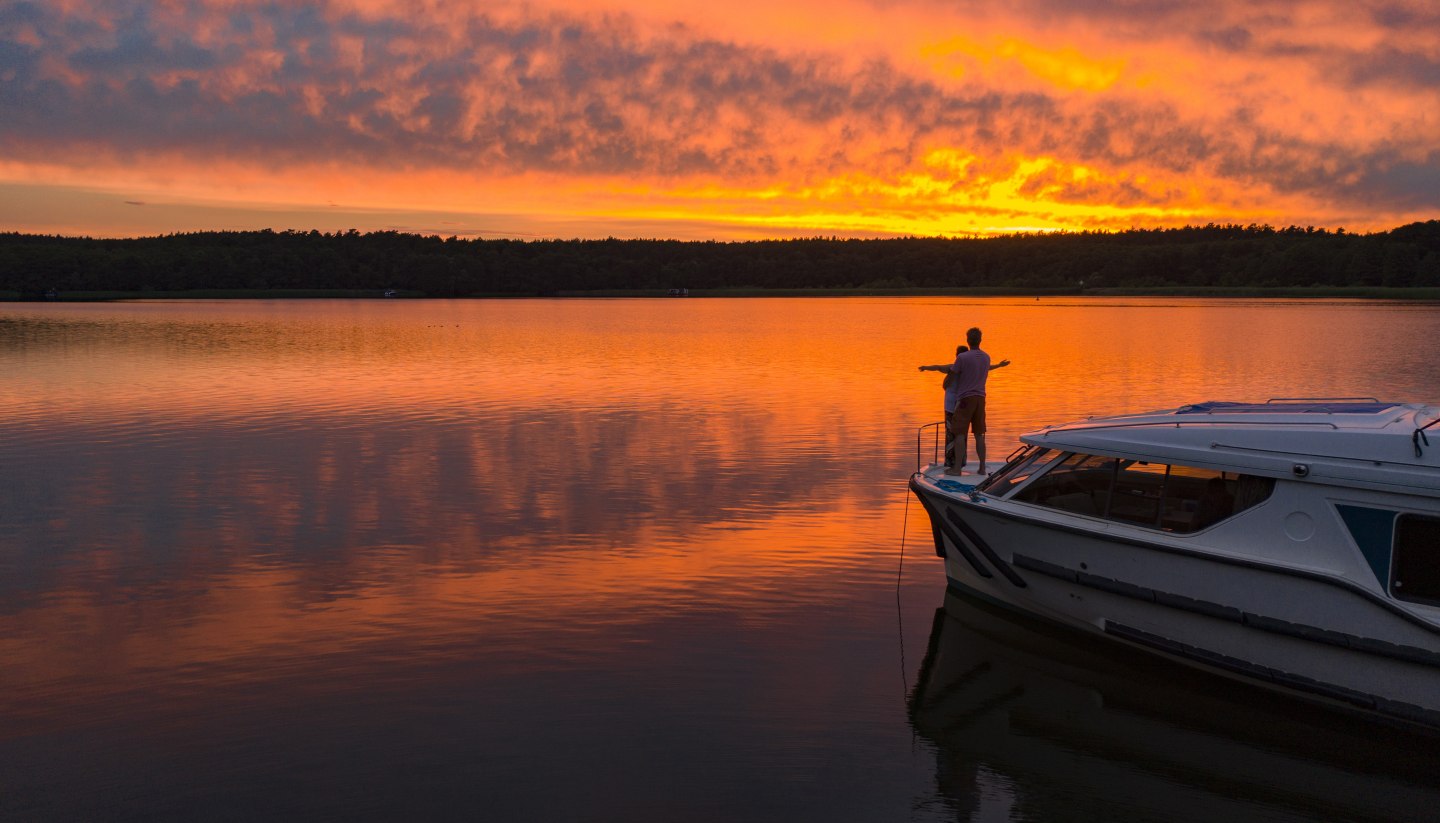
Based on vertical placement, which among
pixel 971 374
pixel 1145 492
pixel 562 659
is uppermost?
pixel 971 374

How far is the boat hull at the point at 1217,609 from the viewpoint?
416 inches

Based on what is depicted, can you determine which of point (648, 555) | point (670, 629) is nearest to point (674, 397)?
point (648, 555)

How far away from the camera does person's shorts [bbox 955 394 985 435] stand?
17.4 meters

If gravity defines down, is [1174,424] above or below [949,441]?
above

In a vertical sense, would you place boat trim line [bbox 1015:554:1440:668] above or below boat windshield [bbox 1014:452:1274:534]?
below

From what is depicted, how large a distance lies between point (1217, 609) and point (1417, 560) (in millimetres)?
1817

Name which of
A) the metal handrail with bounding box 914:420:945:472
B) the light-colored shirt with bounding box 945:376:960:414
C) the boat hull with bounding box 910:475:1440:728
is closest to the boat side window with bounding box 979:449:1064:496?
the boat hull with bounding box 910:475:1440:728

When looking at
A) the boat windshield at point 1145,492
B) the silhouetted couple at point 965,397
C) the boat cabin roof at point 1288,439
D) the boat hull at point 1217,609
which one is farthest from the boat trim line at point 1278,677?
the silhouetted couple at point 965,397

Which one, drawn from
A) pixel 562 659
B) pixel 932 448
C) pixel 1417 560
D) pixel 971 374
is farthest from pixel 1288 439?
pixel 932 448

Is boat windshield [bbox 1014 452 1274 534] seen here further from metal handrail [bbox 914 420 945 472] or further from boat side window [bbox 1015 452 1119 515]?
metal handrail [bbox 914 420 945 472]

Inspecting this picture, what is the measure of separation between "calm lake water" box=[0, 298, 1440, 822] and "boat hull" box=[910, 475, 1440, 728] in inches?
16.6

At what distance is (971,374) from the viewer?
17.9 meters

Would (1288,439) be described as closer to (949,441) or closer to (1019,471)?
(1019,471)

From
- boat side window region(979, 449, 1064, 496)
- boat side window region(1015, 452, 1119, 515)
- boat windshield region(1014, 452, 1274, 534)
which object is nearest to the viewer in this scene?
boat windshield region(1014, 452, 1274, 534)
